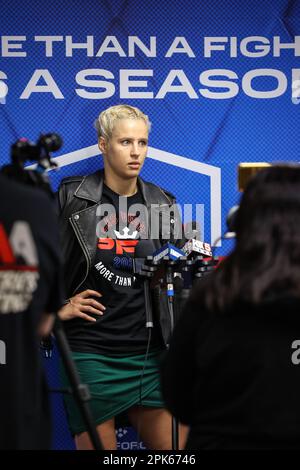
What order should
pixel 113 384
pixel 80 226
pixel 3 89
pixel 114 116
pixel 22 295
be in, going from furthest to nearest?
pixel 3 89 → pixel 114 116 → pixel 80 226 → pixel 113 384 → pixel 22 295

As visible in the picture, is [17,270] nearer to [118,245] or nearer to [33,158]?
[33,158]

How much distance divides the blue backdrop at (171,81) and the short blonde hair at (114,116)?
1.14 ft

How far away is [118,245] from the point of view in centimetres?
423

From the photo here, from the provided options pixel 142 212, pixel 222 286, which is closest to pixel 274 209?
pixel 222 286

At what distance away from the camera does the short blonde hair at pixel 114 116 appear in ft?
14.1

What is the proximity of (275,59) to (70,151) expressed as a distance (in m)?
1.35

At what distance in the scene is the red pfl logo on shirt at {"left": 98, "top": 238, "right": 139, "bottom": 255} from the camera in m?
4.20

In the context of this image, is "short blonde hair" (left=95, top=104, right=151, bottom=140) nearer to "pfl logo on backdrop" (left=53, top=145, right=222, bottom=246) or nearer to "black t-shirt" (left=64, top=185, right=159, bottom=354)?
"pfl logo on backdrop" (left=53, top=145, right=222, bottom=246)

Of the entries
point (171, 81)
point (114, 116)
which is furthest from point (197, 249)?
point (171, 81)

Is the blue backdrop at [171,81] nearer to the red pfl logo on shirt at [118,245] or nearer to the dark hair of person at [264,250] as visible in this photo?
the red pfl logo on shirt at [118,245]

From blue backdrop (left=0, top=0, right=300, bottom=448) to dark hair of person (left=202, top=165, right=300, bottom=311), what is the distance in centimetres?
261

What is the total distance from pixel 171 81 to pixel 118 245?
3.73 ft

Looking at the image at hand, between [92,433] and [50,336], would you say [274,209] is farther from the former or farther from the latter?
[50,336]
